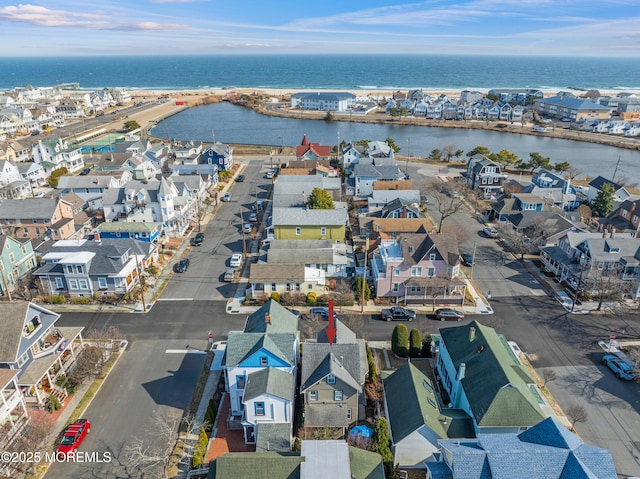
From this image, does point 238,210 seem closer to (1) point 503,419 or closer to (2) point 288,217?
(2) point 288,217

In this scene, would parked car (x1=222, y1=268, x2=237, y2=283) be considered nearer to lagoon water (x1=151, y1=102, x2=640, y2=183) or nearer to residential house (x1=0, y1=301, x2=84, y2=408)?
residential house (x1=0, y1=301, x2=84, y2=408)

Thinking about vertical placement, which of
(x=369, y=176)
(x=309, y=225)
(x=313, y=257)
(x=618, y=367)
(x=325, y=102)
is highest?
(x=325, y=102)

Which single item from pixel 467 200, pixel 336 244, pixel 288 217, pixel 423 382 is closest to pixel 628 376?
pixel 423 382

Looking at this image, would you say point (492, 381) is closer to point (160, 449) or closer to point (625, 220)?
point (160, 449)

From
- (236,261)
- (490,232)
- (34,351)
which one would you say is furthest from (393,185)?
(34,351)

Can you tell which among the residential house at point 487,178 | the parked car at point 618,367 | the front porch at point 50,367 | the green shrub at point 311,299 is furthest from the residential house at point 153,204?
the parked car at point 618,367

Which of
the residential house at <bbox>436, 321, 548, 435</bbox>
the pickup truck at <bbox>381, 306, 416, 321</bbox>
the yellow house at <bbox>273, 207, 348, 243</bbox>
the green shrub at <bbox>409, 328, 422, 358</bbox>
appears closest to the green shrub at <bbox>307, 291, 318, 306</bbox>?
the pickup truck at <bbox>381, 306, 416, 321</bbox>
